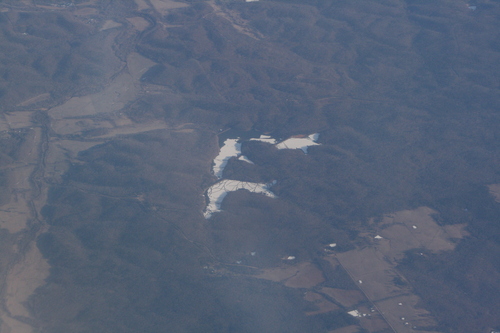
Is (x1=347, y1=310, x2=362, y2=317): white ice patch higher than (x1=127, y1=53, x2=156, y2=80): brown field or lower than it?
lower

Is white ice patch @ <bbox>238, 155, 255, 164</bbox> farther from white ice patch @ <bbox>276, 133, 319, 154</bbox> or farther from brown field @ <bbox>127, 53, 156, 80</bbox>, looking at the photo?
brown field @ <bbox>127, 53, 156, 80</bbox>

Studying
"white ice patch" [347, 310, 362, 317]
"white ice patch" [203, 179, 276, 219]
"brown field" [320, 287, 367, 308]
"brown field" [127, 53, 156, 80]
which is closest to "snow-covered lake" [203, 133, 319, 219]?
"white ice patch" [203, 179, 276, 219]

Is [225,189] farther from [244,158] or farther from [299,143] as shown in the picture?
[299,143]

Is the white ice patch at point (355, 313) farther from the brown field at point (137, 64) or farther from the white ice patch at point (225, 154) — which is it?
the brown field at point (137, 64)

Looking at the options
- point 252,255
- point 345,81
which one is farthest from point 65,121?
point 345,81

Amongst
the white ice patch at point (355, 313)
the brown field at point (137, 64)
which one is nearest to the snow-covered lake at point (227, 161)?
the white ice patch at point (355, 313)
